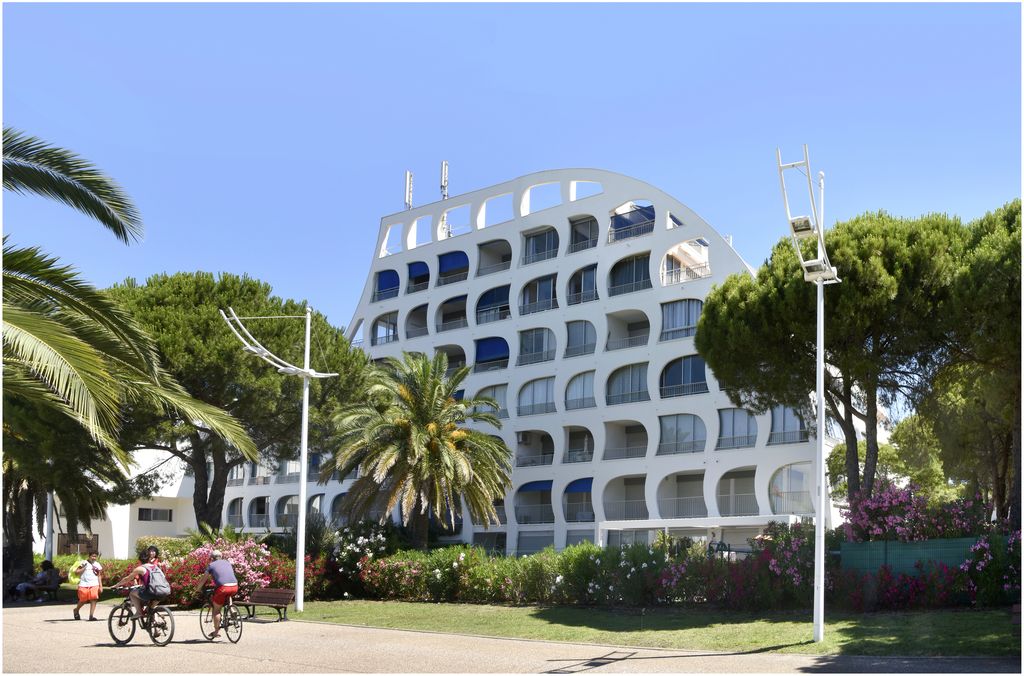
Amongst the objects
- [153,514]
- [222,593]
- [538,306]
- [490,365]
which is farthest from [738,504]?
[153,514]

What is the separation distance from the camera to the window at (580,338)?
1966 inches

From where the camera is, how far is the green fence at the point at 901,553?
1941 cm

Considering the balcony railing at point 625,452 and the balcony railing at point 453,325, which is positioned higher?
the balcony railing at point 453,325

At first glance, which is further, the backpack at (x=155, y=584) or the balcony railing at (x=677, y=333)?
the balcony railing at (x=677, y=333)

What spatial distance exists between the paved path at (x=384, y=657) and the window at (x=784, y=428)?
26653mm

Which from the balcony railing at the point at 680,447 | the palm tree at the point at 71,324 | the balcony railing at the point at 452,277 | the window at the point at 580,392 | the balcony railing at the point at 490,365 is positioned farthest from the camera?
the balcony railing at the point at 452,277

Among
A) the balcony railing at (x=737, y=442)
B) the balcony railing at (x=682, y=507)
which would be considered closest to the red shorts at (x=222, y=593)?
the balcony railing at (x=737, y=442)

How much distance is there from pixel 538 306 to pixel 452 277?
22.2 ft

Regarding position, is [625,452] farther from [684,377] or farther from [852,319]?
[852,319]

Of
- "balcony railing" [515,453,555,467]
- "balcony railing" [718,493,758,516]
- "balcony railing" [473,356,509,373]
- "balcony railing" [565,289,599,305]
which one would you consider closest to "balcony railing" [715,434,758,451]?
"balcony railing" [718,493,758,516]

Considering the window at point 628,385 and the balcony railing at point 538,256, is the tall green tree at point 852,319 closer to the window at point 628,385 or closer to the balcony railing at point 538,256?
the window at point 628,385

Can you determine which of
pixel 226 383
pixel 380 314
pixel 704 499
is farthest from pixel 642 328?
pixel 226 383

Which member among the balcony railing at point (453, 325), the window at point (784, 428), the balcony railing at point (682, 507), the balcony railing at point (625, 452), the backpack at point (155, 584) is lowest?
the balcony railing at point (682, 507)

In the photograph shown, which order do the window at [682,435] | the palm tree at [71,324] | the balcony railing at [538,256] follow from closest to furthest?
the palm tree at [71,324], the window at [682,435], the balcony railing at [538,256]
